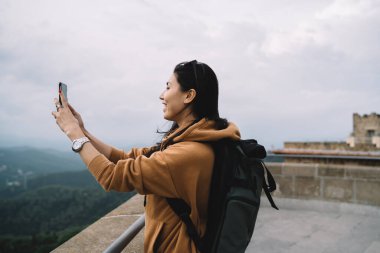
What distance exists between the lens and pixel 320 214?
13.7 feet

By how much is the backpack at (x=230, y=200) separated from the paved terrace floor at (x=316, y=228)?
1889 millimetres

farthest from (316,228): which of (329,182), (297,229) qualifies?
(329,182)

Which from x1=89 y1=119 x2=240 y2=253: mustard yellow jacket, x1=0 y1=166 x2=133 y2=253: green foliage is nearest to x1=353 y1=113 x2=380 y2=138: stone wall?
x1=89 y1=119 x2=240 y2=253: mustard yellow jacket

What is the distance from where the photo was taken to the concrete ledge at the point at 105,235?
1.97 meters

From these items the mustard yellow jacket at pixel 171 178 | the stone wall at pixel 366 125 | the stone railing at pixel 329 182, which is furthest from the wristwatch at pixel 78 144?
the stone wall at pixel 366 125

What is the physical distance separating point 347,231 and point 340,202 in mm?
795

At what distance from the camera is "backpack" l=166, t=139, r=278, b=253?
1303 mm

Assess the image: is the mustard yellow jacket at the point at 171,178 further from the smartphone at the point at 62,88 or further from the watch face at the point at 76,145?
the smartphone at the point at 62,88

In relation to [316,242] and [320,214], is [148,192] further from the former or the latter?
[320,214]

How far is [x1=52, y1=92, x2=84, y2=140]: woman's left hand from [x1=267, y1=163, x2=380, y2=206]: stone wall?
12.2 ft

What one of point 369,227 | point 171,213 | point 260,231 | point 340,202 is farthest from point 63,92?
point 340,202

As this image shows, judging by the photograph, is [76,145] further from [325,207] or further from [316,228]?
[325,207]

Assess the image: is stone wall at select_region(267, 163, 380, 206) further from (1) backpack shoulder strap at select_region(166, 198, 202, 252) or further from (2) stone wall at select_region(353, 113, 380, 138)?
(2) stone wall at select_region(353, 113, 380, 138)

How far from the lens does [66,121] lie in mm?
1458
